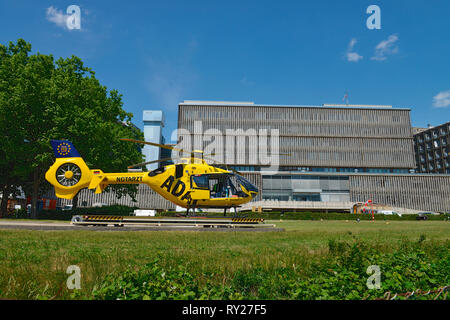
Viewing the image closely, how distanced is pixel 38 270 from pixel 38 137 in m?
31.3

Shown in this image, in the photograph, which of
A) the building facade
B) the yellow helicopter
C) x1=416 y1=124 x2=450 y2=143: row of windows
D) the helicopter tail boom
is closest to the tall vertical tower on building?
x1=416 y1=124 x2=450 y2=143: row of windows

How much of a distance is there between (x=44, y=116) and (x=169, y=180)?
760 inches

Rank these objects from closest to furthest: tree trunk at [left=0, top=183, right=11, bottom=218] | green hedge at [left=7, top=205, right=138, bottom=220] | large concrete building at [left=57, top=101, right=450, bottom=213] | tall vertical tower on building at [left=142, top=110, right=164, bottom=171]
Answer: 1. tree trunk at [left=0, top=183, right=11, bottom=218]
2. green hedge at [left=7, top=205, right=138, bottom=220]
3. large concrete building at [left=57, top=101, right=450, bottom=213]
4. tall vertical tower on building at [left=142, top=110, right=164, bottom=171]

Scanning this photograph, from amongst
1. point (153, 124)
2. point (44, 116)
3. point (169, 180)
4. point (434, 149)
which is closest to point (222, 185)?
point (169, 180)

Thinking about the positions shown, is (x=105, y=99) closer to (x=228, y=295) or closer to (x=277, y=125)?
(x=228, y=295)

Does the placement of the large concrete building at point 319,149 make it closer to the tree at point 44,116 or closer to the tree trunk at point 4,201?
the tree at point 44,116

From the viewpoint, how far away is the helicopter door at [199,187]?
69.9 feet

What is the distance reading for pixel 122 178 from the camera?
69.8 feet

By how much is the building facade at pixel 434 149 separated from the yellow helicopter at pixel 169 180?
13756cm

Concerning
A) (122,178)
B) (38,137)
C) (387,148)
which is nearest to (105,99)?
(38,137)

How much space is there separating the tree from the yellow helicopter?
9.28 metres

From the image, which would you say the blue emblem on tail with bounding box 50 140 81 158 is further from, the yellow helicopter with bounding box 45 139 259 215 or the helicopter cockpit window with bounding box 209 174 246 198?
the helicopter cockpit window with bounding box 209 174 246 198

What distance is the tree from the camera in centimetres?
2909

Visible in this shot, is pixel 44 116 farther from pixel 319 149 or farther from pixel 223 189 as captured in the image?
pixel 319 149
